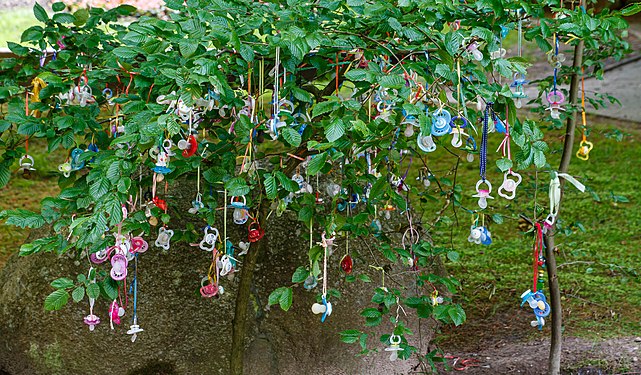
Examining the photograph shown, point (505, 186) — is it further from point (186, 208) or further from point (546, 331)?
point (546, 331)

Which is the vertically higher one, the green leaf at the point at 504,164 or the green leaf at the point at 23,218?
the green leaf at the point at 504,164

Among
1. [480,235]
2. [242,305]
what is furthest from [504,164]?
[242,305]

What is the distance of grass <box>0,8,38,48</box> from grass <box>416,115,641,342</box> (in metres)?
5.82

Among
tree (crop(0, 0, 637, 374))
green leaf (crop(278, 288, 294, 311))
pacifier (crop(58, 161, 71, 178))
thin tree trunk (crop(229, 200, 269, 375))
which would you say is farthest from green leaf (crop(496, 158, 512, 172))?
pacifier (crop(58, 161, 71, 178))

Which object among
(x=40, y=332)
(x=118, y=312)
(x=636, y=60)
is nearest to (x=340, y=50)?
(x=118, y=312)

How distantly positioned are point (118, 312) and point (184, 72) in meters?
0.72

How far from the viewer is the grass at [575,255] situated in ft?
11.4

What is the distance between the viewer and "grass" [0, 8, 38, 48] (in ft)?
31.5

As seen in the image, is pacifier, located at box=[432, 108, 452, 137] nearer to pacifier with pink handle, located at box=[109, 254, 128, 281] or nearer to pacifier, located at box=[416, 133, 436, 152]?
pacifier, located at box=[416, 133, 436, 152]

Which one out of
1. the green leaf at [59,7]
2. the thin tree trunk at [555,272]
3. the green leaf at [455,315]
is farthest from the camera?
the thin tree trunk at [555,272]

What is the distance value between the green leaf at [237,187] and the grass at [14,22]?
820 cm

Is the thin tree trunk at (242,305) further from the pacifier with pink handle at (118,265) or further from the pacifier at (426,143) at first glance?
the pacifier at (426,143)

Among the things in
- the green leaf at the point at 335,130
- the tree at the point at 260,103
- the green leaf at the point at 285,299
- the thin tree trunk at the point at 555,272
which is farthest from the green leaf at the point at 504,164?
the thin tree trunk at the point at 555,272

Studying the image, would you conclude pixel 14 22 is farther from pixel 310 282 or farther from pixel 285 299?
pixel 285 299
